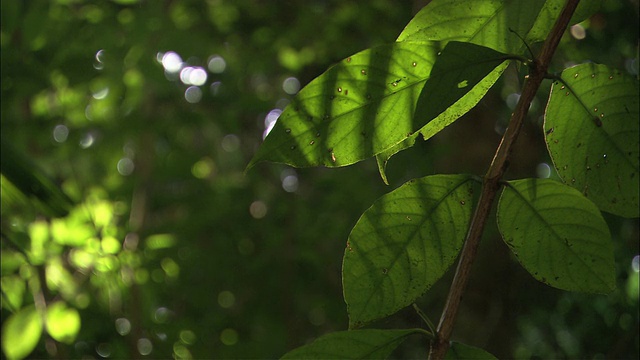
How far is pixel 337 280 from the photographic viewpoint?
5.73 ft

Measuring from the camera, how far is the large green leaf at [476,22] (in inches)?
18.9

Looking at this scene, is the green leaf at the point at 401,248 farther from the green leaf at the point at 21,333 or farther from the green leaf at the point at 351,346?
the green leaf at the point at 21,333

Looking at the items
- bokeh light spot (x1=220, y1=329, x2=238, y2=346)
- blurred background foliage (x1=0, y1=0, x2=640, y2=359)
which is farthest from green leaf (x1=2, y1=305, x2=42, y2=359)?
bokeh light spot (x1=220, y1=329, x2=238, y2=346)

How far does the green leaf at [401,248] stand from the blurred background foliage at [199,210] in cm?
66

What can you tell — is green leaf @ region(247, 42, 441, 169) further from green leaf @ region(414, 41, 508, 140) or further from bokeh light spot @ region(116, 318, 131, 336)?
bokeh light spot @ region(116, 318, 131, 336)

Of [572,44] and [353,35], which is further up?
[572,44]

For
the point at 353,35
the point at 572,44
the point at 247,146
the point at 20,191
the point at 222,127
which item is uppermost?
the point at 572,44

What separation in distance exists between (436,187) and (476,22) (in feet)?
0.40

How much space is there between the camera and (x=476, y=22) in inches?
19.2

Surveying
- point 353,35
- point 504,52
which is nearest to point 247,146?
point 353,35

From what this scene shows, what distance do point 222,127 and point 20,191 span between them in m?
0.91

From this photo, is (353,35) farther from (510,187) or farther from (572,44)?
(510,187)

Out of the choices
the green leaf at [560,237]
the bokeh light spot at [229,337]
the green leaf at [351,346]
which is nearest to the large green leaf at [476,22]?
the green leaf at [560,237]

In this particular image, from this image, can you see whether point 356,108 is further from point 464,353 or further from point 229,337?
point 229,337
